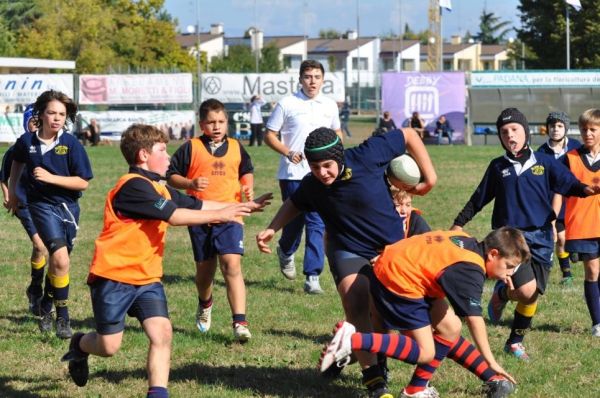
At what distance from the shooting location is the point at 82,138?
126 ft

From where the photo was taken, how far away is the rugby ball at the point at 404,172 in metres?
6.54

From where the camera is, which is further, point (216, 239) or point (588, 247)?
point (588, 247)

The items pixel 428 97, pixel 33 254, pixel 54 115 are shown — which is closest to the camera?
pixel 54 115

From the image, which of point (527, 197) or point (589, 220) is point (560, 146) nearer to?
point (589, 220)

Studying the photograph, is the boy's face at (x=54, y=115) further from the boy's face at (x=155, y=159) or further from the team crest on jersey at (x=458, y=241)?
the team crest on jersey at (x=458, y=241)

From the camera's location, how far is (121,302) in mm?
6020

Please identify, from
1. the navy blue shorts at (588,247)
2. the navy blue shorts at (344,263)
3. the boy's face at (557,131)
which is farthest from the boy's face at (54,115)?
the boy's face at (557,131)

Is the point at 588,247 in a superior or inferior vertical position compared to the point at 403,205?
inferior

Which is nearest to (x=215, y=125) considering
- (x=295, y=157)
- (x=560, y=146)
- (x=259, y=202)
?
(x=295, y=157)

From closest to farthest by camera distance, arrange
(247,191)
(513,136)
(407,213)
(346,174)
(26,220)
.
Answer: (346,174) < (407,213) < (513,136) < (247,191) < (26,220)

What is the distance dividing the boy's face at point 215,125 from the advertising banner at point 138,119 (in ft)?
101

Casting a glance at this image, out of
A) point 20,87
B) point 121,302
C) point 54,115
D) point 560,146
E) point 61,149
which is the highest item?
point 20,87

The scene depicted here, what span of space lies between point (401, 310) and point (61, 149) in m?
3.56

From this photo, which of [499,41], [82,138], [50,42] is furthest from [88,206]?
[499,41]
